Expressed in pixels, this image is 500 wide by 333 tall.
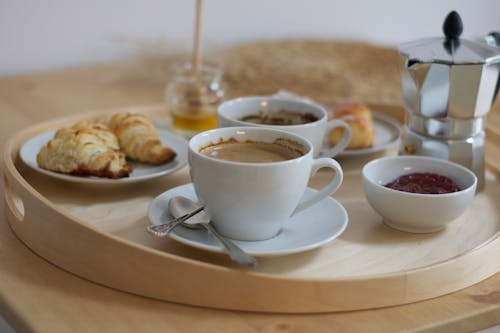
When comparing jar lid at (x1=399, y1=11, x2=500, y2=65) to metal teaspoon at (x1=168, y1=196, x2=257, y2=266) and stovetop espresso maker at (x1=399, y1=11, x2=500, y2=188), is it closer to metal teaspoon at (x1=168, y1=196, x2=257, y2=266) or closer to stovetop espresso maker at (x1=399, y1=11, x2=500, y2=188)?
stovetop espresso maker at (x1=399, y1=11, x2=500, y2=188)

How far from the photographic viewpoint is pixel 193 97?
135 cm

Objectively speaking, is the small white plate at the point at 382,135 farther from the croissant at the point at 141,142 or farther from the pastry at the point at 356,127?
the croissant at the point at 141,142

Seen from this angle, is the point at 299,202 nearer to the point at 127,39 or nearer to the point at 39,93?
the point at 39,93

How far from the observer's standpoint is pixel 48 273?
2.81 feet

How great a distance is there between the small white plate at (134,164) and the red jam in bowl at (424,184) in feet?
1.00

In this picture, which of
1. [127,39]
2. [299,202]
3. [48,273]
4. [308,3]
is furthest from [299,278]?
[308,3]

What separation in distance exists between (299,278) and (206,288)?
0.10 metres

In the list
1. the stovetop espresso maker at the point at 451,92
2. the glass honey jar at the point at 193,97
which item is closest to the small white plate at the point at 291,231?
the stovetop espresso maker at the point at 451,92

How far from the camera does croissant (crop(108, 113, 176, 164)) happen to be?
1.09 m

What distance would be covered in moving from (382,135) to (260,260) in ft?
1.68

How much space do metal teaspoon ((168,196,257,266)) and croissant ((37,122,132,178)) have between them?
0.15m

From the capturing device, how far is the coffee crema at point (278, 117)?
110 cm

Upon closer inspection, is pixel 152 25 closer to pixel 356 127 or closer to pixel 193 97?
pixel 193 97

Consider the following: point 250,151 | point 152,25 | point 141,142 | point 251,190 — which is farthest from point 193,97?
point 152,25
